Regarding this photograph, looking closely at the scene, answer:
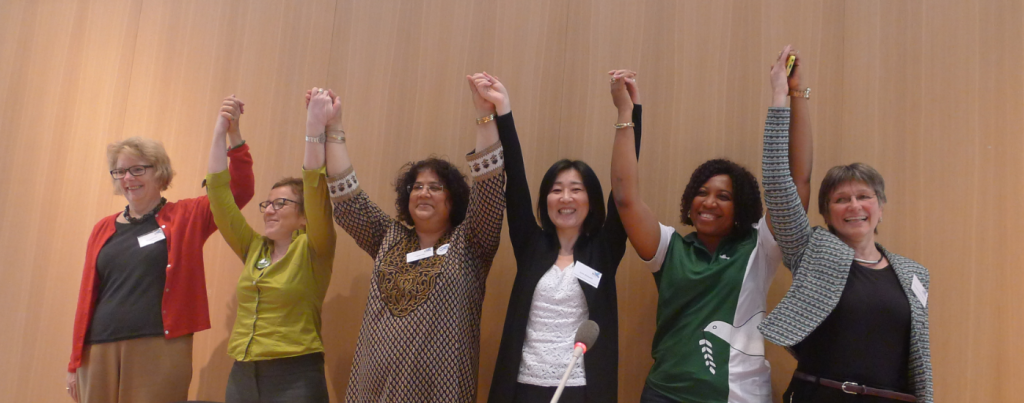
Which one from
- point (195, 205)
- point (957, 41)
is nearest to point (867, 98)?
point (957, 41)

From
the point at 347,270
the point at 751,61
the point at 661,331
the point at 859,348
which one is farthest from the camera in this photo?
the point at 347,270

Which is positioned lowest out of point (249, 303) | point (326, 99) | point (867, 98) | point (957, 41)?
point (249, 303)

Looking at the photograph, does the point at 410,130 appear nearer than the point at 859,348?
No

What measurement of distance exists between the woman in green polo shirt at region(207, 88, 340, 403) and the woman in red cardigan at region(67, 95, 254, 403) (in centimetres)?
20

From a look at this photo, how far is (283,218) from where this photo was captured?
252 centimetres

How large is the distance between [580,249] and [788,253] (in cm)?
64

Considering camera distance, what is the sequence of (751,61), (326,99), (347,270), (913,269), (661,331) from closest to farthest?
(913,269) < (661,331) < (326,99) < (751,61) < (347,270)

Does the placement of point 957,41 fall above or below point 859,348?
above

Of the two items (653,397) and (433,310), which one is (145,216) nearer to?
(433,310)

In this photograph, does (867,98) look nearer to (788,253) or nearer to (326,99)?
(788,253)

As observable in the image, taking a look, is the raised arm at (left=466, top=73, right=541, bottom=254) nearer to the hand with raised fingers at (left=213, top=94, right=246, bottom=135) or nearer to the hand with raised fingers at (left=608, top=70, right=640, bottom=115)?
the hand with raised fingers at (left=608, top=70, right=640, bottom=115)

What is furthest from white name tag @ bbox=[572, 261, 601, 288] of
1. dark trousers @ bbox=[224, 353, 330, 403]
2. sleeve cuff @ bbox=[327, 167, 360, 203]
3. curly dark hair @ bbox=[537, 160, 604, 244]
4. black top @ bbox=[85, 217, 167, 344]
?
black top @ bbox=[85, 217, 167, 344]

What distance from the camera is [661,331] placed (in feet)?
6.95

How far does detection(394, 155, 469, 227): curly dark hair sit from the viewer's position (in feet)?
7.77
